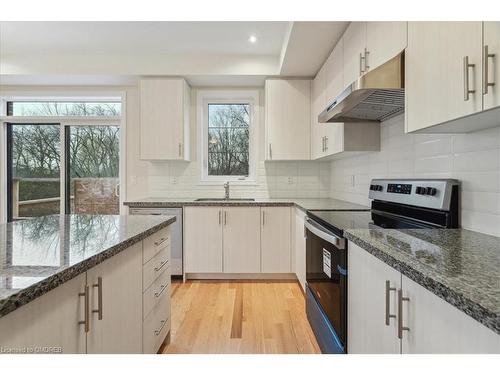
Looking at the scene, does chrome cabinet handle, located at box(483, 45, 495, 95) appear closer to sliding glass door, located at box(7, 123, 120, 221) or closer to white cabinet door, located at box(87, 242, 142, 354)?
white cabinet door, located at box(87, 242, 142, 354)

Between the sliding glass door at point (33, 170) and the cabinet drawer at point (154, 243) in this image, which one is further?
the sliding glass door at point (33, 170)

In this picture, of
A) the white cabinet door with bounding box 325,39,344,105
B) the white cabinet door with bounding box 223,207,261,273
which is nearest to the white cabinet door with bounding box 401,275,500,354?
the white cabinet door with bounding box 325,39,344,105

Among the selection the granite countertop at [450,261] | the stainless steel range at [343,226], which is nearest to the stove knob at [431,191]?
the stainless steel range at [343,226]

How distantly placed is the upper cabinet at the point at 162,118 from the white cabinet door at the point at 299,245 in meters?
1.50

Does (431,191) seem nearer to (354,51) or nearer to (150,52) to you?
(354,51)

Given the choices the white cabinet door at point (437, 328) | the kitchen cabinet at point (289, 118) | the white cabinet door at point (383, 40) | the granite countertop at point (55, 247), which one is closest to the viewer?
the white cabinet door at point (437, 328)

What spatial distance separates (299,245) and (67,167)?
10.2 ft

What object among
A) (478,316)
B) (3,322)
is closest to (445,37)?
(478,316)

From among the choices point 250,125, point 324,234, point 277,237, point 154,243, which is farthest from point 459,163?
point 250,125

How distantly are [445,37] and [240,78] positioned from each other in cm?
261

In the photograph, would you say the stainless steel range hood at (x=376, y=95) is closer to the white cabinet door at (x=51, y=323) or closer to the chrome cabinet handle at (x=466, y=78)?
the chrome cabinet handle at (x=466, y=78)

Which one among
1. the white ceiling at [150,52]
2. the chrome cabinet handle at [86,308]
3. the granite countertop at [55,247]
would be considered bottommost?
the chrome cabinet handle at [86,308]

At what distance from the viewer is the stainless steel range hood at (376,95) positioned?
4.84 feet
